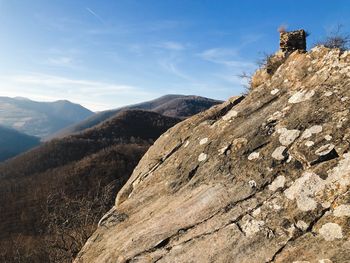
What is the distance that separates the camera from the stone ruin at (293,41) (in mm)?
11609

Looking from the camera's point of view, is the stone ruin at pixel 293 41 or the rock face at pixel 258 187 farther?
the stone ruin at pixel 293 41

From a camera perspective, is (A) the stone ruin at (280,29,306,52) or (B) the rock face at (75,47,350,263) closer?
(B) the rock face at (75,47,350,263)

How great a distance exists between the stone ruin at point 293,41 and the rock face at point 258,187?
2438 mm

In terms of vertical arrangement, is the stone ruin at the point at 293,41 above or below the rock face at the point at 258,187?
above

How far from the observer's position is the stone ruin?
11.6m

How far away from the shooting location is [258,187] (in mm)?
7043

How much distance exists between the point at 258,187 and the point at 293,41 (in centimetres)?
623

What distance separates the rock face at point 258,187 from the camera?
19.9 feet

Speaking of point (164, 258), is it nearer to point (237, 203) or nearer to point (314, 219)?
point (237, 203)

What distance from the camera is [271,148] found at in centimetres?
753

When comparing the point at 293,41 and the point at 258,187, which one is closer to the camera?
the point at 258,187

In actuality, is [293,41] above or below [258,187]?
above

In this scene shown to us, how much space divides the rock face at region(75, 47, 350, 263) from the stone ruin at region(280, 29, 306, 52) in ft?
8.00

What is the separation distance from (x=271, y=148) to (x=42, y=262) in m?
36.9
